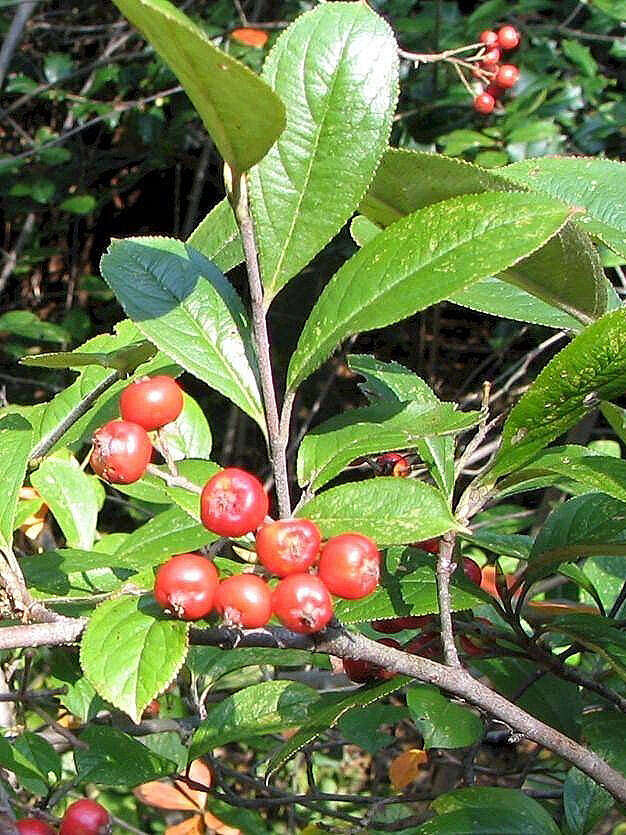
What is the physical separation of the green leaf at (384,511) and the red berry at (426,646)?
24 centimetres

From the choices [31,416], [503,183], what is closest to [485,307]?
[503,183]

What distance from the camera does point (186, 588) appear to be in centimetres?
67

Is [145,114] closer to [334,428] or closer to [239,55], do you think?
[239,55]

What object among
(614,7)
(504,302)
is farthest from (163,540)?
(614,7)

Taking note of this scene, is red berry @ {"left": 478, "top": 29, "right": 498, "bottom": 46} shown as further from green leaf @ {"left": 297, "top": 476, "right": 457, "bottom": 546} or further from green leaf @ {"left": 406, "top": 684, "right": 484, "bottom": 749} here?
green leaf @ {"left": 297, "top": 476, "right": 457, "bottom": 546}

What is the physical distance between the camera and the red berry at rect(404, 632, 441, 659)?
0.93 meters

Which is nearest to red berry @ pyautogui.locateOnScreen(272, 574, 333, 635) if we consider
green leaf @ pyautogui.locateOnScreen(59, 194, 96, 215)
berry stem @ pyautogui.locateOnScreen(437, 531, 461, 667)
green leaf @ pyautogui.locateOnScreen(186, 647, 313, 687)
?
berry stem @ pyautogui.locateOnScreen(437, 531, 461, 667)

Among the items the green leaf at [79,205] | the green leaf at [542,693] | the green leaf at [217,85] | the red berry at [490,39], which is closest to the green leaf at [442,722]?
the green leaf at [542,693]

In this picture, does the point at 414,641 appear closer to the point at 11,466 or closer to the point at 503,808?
the point at 503,808

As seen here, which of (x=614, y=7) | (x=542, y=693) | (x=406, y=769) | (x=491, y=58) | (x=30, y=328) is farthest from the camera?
(x=30, y=328)

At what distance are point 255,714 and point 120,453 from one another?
1.81 ft

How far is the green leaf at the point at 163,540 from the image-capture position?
0.89 meters

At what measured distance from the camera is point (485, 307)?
0.95 m

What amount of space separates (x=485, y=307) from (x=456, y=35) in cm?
232
